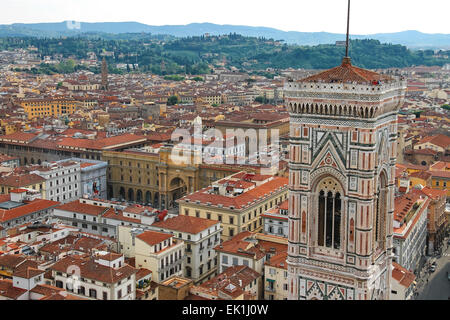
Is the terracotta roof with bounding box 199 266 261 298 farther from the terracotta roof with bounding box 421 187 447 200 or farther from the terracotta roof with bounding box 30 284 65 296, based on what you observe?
the terracotta roof with bounding box 421 187 447 200

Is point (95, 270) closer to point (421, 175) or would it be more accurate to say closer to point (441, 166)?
point (421, 175)

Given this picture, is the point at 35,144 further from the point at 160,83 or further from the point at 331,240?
the point at 160,83

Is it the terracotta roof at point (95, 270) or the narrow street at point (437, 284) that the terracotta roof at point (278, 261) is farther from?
the narrow street at point (437, 284)

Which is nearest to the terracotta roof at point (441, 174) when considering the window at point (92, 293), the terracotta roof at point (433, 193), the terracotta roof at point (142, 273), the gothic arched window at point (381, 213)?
the terracotta roof at point (433, 193)

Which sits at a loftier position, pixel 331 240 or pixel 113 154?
pixel 331 240

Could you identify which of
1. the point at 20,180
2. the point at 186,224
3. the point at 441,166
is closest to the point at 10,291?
the point at 186,224

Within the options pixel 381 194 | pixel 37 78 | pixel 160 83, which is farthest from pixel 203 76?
pixel 381 194

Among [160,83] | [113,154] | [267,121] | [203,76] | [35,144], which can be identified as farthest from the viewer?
[203,76]
